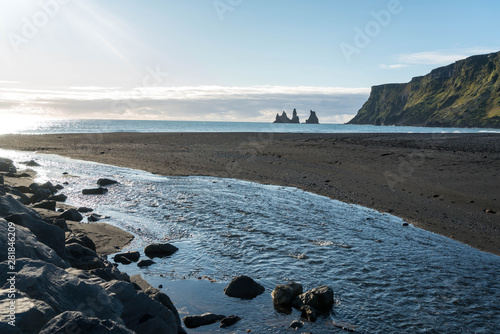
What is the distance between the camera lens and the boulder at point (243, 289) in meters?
8.36

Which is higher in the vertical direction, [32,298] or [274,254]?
[32,298]

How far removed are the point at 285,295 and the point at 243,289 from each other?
1066mm

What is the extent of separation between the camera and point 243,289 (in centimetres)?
843

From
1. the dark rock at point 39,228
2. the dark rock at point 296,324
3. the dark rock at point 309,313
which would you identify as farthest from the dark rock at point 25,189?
the dark rock at point 296,324

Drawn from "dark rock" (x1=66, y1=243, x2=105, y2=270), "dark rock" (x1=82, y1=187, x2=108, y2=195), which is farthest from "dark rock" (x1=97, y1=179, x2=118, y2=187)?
"dark rock" (x1=66, y1=243, x2=105, y2=270)

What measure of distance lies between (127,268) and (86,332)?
19.4ft

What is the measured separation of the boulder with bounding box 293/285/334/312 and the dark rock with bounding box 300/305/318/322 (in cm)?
14

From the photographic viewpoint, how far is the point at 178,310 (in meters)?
7.69

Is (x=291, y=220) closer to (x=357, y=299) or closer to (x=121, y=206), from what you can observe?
(x=357, y=299)

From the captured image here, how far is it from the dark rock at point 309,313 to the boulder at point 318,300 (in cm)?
14

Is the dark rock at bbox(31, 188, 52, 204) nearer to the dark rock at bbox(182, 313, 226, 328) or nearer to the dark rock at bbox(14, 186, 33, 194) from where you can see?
the dark rock at bbox(14, 186, 33, 194)

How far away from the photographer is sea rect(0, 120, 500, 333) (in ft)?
25.0

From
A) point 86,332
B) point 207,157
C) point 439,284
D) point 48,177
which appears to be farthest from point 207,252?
point 207,157

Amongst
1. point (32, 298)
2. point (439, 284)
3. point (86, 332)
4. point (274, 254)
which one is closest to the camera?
point (86, 332)
